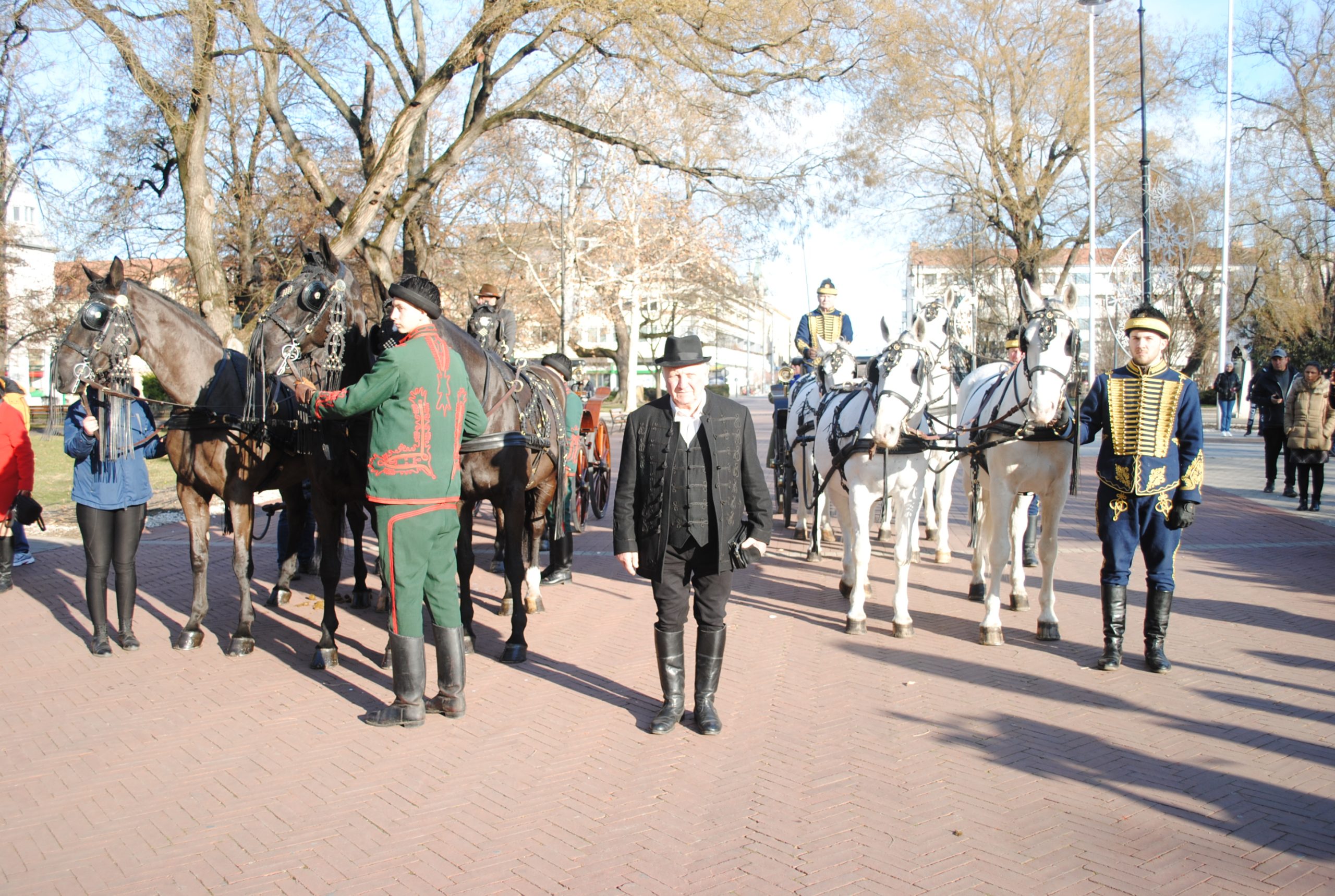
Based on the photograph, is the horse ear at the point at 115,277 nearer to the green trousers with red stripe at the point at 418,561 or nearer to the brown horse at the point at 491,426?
the brown horse at the point at 491,426

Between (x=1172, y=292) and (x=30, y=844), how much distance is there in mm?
30897

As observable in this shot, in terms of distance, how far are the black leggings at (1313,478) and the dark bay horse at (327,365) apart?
41.3ft

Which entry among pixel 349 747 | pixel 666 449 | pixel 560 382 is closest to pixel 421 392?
pixel 666 449

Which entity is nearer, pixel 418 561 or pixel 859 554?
pixel 418 561

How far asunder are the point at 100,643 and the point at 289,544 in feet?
6.59

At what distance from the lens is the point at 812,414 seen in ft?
30.8

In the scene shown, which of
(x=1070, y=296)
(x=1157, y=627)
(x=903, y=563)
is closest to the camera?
(x=1157, y=627)

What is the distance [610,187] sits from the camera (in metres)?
31.3

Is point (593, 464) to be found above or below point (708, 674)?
above

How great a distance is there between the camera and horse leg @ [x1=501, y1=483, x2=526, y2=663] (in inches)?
250

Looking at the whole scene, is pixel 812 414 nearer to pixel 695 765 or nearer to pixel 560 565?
pixel 560 565

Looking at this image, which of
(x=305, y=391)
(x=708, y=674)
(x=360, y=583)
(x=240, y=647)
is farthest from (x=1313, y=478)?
(x=240, y=647)

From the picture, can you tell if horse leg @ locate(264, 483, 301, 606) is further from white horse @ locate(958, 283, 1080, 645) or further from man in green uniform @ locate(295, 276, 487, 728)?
white horse @ locate(958, 283, 1080, 645)

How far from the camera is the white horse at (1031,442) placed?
20.2 feet
